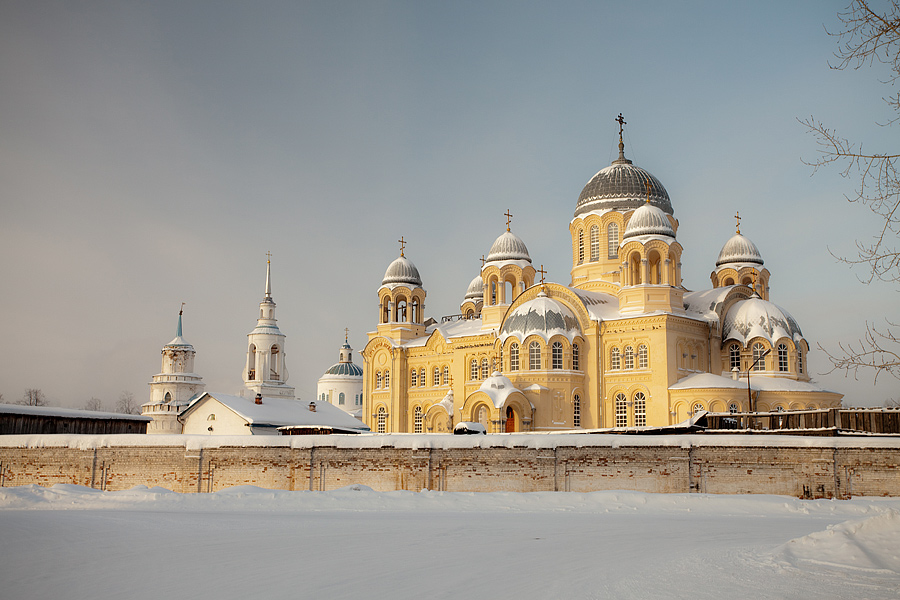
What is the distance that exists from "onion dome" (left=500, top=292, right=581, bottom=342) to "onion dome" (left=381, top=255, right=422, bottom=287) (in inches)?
436

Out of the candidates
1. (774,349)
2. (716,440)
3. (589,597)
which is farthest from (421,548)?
(774,349)

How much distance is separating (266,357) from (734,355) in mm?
36153

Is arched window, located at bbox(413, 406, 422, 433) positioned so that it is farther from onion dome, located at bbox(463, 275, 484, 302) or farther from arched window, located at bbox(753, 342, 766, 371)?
arched window, located at bbox(753, 342, 766, 371)

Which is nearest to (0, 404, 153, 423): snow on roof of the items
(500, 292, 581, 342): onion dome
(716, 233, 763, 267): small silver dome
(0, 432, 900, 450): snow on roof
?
(0, 432, 900, 450): snow on roof

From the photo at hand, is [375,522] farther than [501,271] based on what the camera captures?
No

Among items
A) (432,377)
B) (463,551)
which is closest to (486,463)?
(463,551)

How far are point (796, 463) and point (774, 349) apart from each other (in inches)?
765

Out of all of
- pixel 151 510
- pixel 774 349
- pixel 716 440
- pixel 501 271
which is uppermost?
pixel 501 271

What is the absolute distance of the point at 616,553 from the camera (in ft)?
35.9

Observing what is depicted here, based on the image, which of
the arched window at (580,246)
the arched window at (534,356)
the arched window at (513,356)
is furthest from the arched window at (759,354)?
the arched window at (513,356)

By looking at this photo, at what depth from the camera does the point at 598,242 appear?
44.0 m

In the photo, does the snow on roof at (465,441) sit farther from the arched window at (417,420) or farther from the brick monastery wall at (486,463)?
the arched window at (417,420)

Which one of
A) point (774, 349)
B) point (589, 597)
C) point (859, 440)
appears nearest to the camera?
point (589, 597)

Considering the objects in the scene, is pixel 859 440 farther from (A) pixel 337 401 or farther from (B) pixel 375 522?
(A) pixel 337 401
